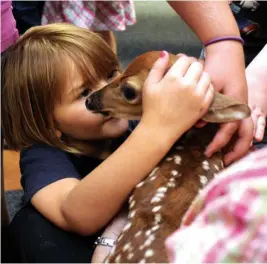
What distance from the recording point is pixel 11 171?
1922 millimetres

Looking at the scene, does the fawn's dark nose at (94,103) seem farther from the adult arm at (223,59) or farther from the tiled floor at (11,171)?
the tiled floor at (11,171)

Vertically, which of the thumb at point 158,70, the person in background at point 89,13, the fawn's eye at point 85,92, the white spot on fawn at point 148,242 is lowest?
the person in background at point 89,13

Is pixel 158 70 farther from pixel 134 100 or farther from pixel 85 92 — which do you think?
pixel 85 92

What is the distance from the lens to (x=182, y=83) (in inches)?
33.3

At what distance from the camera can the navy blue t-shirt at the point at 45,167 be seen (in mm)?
1037

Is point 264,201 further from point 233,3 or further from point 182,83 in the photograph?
point 233,3

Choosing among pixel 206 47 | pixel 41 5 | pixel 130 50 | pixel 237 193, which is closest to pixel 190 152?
pixel 206 47

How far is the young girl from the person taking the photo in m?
0.86

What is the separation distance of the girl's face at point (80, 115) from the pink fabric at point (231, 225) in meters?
0.66

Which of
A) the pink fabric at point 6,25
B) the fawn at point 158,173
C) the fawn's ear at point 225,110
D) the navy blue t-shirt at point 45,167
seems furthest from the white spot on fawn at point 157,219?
the pink fabric at point 6,25

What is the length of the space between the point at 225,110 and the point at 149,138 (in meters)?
0.14

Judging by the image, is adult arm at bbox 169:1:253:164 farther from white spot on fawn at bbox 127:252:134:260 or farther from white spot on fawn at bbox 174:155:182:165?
white spot on fawn at bbox 127:252:134:260

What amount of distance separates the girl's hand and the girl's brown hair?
0.95 ft

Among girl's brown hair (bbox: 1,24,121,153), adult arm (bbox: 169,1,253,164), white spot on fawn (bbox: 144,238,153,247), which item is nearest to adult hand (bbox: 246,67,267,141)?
adult arm (bbox: 169,1,253,164)
